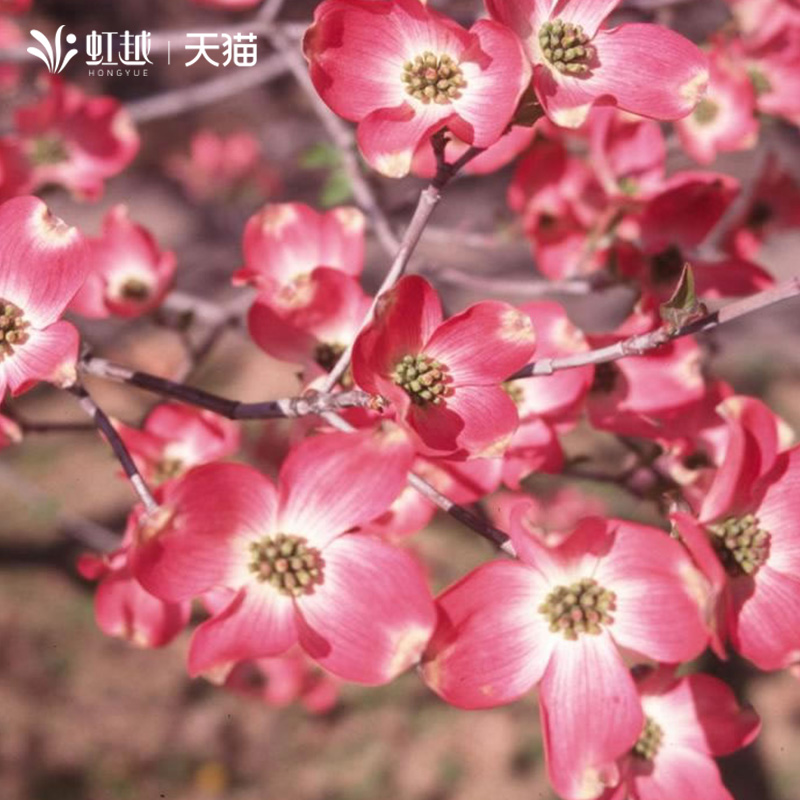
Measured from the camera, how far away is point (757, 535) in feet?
3.30

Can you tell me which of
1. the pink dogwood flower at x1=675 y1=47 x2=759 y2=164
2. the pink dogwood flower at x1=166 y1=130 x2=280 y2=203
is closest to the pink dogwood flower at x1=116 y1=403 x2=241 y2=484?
the pink dogwood flower at x1=675 y1=47 x2=759 y2=164

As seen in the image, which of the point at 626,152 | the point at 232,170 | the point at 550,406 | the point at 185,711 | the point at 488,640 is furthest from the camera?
the point at 232,170

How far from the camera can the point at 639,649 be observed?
0.99 m

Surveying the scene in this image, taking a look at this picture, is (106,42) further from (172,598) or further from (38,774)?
(38,774)

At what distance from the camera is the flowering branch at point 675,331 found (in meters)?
0.84

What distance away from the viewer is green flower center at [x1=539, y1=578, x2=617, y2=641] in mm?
1015

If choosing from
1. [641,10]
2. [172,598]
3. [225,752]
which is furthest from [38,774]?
[641,10]

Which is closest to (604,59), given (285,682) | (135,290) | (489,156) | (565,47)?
(565,47)

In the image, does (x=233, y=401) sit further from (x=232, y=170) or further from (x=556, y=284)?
(x=232, y=170)

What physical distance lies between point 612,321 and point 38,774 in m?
2.61

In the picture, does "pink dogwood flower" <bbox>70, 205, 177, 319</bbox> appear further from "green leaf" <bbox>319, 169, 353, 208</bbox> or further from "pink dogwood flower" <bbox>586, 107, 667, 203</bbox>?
"pink dogwood flower" <bbox>586, 107, 667, 203</bbox>

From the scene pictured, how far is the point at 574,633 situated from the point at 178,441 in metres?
0.60

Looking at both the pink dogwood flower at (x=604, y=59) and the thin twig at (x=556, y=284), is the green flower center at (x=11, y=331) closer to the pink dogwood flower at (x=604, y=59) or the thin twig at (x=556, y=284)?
the pink dogwood flower at (x=604, y=59)

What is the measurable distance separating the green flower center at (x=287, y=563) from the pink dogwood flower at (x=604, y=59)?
1.76 ft
